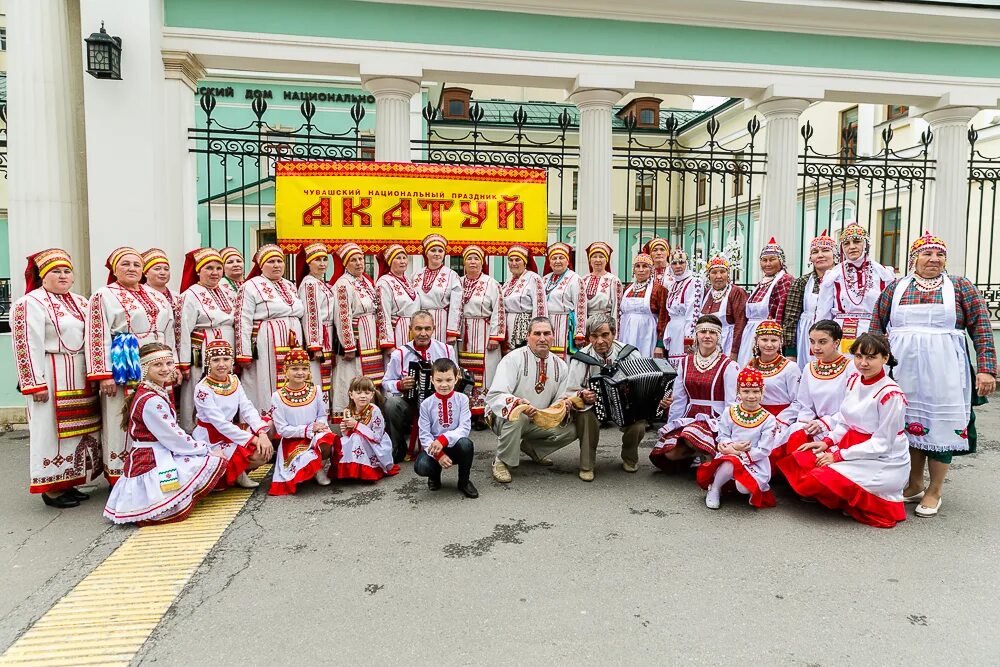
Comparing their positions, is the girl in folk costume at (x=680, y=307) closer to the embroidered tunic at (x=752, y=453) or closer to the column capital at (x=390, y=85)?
the embroidered tunic at (x=752, y=453)

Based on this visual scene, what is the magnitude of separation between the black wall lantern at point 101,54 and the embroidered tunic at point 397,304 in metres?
3.31

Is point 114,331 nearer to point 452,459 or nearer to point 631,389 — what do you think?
point 452,459

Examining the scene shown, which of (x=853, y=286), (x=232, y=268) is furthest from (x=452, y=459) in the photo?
(x=853, y=286)

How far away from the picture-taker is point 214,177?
18.8 m

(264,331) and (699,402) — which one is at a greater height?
(264,331)

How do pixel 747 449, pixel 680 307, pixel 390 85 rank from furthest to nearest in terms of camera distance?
pixel 390 85
pixel 680 307
pixel 747 449

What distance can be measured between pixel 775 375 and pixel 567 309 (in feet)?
8.04

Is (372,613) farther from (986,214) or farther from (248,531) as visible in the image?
(986,214)

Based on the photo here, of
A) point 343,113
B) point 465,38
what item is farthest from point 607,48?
point 343,113

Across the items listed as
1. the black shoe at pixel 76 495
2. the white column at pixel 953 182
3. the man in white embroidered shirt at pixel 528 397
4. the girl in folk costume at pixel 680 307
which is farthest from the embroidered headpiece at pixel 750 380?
the white column at pixel 953 182

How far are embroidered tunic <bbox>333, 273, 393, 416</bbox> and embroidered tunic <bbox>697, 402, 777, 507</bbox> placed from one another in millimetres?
3135

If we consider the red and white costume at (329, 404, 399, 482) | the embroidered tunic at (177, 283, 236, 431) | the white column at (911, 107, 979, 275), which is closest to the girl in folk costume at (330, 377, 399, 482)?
the red and white costume at (329, 404, 399, 482)

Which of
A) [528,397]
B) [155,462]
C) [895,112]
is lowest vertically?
[155,462]

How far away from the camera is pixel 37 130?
638cm
